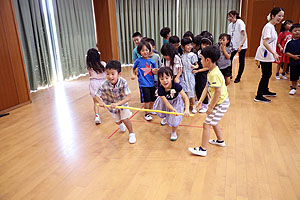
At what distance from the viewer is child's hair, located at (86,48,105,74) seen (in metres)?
2.93

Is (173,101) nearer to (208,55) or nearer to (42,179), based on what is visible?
(208,55)

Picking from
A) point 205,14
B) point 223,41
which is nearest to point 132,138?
point 223,41

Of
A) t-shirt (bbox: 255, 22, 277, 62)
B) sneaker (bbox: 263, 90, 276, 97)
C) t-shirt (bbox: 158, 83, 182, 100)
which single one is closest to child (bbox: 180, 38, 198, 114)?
t-shirt (bbox: 158, 83, 182, 100)

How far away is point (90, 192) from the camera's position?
5.90 ft

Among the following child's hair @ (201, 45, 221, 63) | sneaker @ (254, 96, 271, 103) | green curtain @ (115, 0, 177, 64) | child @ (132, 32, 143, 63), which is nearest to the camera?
child's hair @ (201, 45, 221, 63)

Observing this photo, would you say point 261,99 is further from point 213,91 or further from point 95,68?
point 95,68

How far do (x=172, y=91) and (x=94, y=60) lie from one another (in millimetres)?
1154

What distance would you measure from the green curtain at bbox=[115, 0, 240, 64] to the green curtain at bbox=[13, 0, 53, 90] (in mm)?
2892

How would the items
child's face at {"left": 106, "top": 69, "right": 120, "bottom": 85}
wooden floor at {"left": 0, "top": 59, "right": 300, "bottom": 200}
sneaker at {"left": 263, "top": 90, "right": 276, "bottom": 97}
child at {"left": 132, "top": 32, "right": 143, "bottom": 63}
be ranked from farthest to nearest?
sneaker at {"left": 263, "top": 90, "right": 276, "bottom": 97} < child at {"left": 132, "top": 32, "right": 143, "bottom": 63} < child's face at {"left": 106, "top": 69, "right": 120, "bottom": 85} < wooden floor at {"left": 0, "top": 59, "right": 300, "bottom": 200}

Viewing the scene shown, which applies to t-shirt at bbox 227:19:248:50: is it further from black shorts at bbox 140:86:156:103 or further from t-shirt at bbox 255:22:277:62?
black shorts at bbox 140:86:156:103

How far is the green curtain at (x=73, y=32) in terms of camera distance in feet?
17.7

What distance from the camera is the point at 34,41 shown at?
477 centimetres

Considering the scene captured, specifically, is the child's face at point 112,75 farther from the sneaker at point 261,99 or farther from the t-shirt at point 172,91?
the sneaker at point 261,99

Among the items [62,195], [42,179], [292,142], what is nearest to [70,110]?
[42,179]
